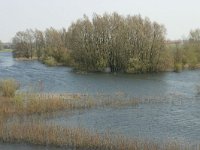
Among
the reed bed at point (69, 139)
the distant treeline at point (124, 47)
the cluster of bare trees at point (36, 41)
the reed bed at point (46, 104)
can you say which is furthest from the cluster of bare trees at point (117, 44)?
the reed bed at point (69, 139)

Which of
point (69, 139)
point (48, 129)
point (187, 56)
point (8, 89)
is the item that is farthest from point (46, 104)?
point (187, 56)

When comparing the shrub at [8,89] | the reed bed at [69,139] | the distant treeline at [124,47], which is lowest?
the reed bed at [69,139]

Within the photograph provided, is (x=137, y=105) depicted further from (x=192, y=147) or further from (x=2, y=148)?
(x=2, y=148)

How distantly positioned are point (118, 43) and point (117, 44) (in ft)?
1.46

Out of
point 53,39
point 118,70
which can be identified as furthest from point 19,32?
point 118,70

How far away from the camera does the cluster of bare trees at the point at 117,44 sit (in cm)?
7069

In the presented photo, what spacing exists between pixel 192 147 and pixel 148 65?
2009 inches

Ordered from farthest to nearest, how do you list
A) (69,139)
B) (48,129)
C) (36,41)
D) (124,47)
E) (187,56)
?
(36,41)
(187,56)
(124,47)
(48,129)
(69,139)

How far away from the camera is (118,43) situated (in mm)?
72875

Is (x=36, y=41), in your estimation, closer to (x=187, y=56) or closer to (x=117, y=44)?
(x=117, y=44)

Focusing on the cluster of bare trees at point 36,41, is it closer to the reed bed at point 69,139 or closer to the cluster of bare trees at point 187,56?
the cluster of bare trees at point 187,56

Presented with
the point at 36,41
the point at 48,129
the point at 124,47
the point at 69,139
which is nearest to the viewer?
the point at 69,139

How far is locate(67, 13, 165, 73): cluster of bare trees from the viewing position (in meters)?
70.7

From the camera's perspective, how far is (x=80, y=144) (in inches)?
811
